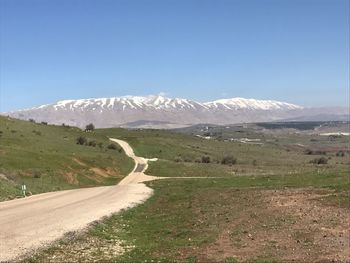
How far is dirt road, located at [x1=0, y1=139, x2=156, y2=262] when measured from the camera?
89.4 feet

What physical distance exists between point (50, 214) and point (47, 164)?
129ft

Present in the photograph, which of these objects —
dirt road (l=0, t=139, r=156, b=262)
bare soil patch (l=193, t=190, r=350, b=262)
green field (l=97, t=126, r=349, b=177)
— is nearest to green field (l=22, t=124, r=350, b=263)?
bare soil patch (l=193, t=190, r=350, b=262)

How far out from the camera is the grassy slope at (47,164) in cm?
6215

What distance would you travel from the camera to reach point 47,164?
246ft

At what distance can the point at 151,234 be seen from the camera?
3203 cm

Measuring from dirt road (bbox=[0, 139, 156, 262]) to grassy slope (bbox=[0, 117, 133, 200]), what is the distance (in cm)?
625

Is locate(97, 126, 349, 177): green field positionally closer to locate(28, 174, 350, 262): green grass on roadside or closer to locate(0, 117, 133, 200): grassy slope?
locate(0, 117, 133, 200): grassy slope

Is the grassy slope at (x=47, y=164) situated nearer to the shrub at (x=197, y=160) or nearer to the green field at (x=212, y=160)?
the green field at (x=212, y=160)

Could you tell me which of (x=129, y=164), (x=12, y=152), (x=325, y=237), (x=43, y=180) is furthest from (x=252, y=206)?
(x=129, y=164)

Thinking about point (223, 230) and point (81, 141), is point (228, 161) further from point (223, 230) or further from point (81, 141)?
point (223, 230)

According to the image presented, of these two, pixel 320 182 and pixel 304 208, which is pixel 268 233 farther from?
pixel 320 182

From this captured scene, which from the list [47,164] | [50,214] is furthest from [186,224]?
[47,164]

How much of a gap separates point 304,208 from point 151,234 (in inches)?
463

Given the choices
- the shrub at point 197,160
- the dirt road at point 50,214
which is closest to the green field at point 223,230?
the dirt road at point 50,214
